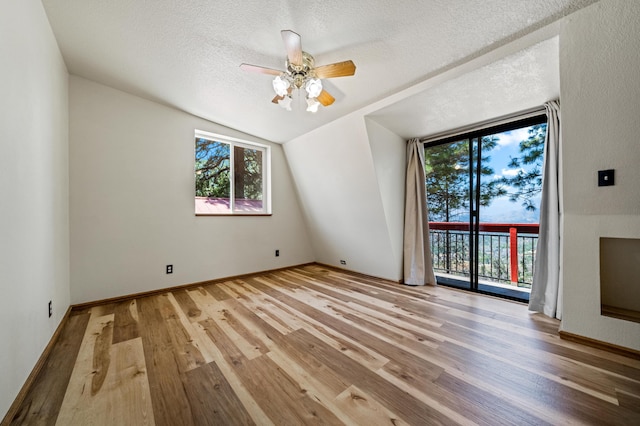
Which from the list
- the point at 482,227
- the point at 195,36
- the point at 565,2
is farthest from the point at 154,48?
the point at 482,227

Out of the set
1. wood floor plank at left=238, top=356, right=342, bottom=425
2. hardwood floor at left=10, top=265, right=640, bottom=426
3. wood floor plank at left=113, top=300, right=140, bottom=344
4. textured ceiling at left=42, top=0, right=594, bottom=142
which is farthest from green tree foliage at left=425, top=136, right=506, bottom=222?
wood floor plank at left=113, top=300, right=140, bottom=344

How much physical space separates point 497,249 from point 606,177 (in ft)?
6.22

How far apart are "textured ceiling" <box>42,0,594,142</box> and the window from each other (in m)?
1.09

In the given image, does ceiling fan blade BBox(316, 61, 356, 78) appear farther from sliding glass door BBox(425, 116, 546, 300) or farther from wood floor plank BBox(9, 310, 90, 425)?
wood floor plank BBox(9, 310, 90, 425)

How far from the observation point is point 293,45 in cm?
154

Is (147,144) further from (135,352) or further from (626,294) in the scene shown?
(626,294)

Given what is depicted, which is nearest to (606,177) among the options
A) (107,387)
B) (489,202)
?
(489,202)

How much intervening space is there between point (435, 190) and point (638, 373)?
2.44 metres

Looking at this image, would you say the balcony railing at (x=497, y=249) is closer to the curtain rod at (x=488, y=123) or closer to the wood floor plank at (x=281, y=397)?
the curtain rod at (x=488, y=123)

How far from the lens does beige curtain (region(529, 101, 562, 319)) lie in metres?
2.17

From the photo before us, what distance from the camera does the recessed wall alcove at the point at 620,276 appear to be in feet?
5.83

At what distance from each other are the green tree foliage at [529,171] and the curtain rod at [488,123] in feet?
0.61

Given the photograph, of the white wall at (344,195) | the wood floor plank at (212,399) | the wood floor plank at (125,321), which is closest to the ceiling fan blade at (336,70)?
the white wall at (344,195)

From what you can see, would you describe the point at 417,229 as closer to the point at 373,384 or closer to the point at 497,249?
the point at 497,249
